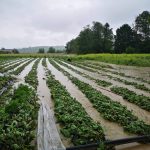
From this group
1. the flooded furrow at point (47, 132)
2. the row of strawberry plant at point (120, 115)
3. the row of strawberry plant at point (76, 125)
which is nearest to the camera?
the flooded furrow at point (47, 132)

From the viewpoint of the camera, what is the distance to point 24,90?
10.3 m

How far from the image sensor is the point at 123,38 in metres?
75.5

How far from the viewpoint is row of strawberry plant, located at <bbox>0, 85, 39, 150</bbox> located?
5.43 meters

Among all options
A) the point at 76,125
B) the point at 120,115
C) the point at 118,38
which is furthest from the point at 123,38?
the point at 76,125

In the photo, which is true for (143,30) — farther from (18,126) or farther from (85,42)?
(18,126)

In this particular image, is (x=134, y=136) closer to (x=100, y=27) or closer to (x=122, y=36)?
(x=122, y=36)

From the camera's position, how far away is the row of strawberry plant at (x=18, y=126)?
543 cm

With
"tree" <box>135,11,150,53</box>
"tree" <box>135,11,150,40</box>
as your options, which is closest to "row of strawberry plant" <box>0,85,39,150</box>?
"tree" <box>135,11,150,53</box>

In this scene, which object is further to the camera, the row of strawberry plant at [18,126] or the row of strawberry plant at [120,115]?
the row of strawberry plant at [120,115]

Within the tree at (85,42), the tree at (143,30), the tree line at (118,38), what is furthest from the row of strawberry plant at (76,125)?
the tree at (85,42)

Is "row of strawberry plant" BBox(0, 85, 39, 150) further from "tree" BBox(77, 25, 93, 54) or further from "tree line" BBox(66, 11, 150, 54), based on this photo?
"tree" BBox(77, 25, 93, 54)

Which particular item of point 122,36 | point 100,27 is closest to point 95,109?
point 122,36

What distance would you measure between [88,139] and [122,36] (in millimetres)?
72028

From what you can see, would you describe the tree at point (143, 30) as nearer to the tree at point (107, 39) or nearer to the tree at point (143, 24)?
the tree at point (143, 24)
